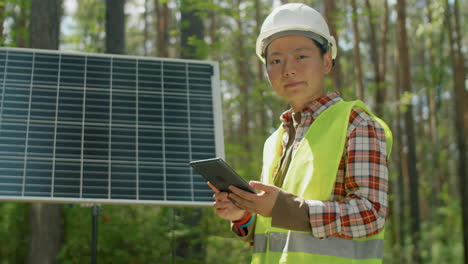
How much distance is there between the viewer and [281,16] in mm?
2734

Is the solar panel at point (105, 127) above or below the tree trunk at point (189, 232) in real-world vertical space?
above

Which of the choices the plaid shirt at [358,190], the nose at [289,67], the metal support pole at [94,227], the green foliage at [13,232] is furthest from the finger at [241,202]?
the green foliage at [13,232]

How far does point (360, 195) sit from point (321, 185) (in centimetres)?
18

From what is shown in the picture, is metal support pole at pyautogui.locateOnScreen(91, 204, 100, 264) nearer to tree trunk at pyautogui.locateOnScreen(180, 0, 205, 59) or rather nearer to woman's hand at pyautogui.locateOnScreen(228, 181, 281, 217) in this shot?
woman's hand at pyautogui.locateOnScreen(228, 181, 281, 217)

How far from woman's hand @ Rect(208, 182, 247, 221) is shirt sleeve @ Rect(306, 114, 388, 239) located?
43cm

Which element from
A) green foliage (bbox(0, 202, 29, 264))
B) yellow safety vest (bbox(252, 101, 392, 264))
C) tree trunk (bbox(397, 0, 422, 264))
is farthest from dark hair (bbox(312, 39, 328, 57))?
tree trunk (bbox(397, 0, 422, 264))

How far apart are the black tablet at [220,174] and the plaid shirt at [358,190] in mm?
248

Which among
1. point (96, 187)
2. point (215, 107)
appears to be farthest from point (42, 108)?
point (215, 107)

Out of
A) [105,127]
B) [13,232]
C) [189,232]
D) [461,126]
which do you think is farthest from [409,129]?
[105,127]

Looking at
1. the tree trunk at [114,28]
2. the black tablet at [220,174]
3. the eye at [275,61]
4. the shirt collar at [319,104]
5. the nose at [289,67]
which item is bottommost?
the black tablet at [220,174]

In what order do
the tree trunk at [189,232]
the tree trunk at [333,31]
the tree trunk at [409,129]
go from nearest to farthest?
the tree trunk at [189,232] → the tree trunk at [333,31] → the tree trunk at [409,129]

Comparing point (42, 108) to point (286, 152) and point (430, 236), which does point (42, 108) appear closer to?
point (286, 152)

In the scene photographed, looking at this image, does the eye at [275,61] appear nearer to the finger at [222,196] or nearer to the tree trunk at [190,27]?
the finger at [222,196]

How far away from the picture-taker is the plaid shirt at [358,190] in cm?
231
